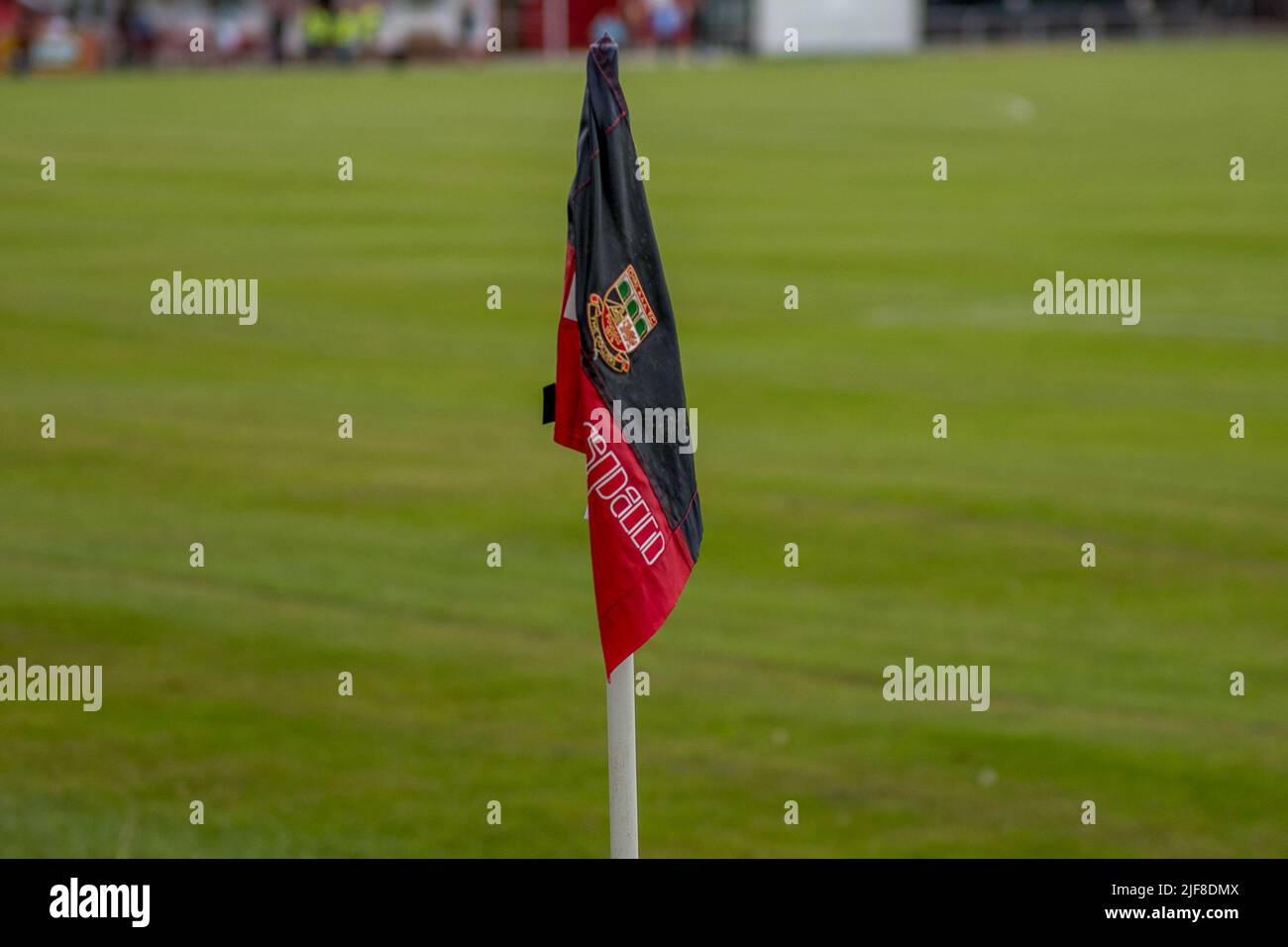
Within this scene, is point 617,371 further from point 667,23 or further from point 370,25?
point 370,25

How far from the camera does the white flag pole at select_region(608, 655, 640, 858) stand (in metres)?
6.26

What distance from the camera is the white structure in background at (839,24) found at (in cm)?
8475

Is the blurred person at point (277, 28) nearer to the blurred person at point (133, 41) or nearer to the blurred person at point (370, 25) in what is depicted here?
the blurred person at point (370, 25)

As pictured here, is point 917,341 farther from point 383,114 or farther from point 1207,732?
point 383,114

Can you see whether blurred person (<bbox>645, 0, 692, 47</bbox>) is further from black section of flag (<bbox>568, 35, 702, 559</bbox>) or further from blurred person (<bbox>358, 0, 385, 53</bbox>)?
black section of flag (<bbox>568, 35, 702, 559</bbox>)

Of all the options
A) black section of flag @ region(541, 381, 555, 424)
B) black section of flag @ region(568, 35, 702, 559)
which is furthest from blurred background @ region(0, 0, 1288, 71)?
black section of flag @ region(568, 35, 702, 559)

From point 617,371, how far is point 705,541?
824 cm

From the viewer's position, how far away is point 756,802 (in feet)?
31.7

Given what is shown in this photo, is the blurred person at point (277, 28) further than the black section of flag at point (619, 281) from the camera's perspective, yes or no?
Yes

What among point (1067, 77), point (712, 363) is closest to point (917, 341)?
point (712, 363)

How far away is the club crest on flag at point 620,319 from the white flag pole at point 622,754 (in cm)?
90

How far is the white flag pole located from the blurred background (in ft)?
255

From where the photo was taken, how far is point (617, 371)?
6.29 metres

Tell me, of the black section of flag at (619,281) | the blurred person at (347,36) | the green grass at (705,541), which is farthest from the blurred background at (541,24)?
the black section of flag at (619,281)
